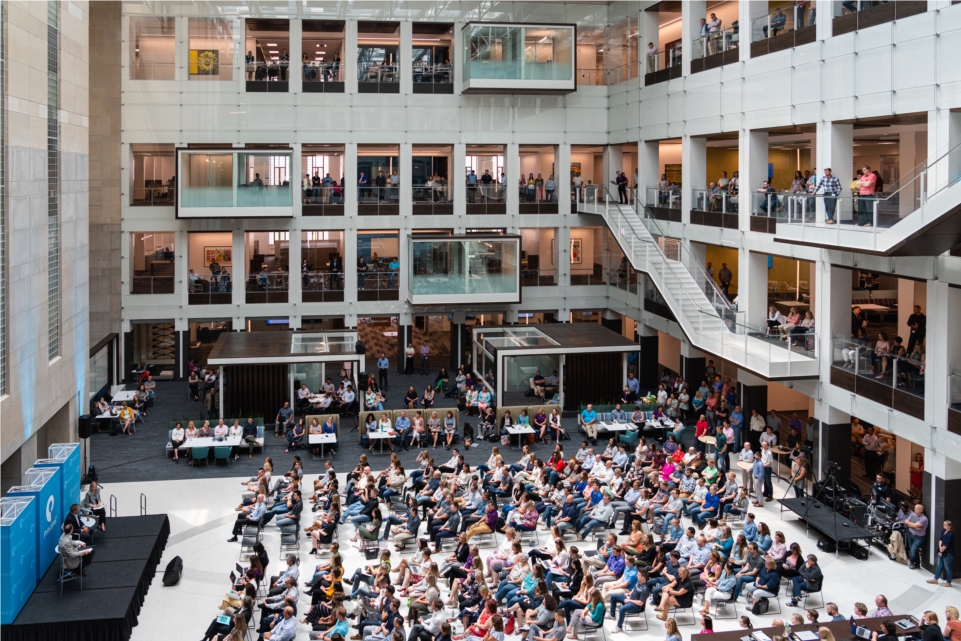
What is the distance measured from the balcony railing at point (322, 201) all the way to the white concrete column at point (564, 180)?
28.9 ft

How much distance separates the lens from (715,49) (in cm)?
3058

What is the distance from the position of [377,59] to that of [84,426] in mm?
20656

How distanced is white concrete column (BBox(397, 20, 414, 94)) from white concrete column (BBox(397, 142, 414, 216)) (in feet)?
7.44

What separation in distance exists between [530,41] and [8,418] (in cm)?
2508

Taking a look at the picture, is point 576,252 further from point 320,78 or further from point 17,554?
point 17,554

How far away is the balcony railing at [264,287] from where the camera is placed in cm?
3884

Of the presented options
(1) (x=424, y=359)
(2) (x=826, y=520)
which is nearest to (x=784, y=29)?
(2) (x=826, y=520)

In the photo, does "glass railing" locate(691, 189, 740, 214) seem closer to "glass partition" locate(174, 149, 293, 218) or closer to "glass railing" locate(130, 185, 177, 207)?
"glass partition" locate(174, 149, 293, 218)

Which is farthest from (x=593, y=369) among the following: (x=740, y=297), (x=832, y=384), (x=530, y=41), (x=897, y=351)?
(x=530, y=41)

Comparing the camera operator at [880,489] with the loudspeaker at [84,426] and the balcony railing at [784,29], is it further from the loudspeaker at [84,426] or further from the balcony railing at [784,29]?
the loudspeaker at [84,426]

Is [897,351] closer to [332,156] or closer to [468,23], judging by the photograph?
[468,23]

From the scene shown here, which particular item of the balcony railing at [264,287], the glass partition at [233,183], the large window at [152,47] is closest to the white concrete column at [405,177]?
the glass partition at [233,183]

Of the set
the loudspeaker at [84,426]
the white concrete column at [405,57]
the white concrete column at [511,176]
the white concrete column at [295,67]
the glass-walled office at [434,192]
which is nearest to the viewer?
the loudspeaker at [84,426]

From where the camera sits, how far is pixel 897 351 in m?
21.9
